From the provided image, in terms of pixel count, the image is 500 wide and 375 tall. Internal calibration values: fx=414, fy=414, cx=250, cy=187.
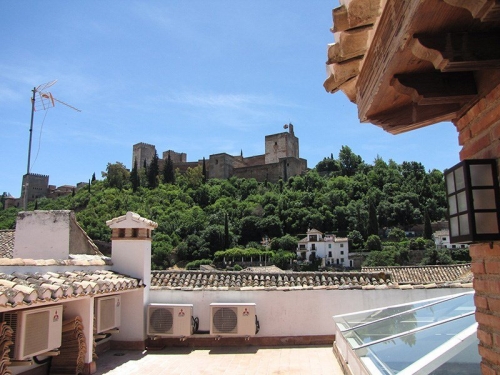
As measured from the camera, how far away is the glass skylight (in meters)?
3.15

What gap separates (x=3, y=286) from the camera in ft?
14.1

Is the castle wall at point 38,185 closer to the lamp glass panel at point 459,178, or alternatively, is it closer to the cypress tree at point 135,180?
the cypress tree at point 135,180

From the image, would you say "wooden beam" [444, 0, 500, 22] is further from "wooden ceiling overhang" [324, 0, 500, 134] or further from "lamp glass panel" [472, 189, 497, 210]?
"lamp glass panel" [472, 189, 497, 210]

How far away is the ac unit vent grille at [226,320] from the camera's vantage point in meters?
7.38

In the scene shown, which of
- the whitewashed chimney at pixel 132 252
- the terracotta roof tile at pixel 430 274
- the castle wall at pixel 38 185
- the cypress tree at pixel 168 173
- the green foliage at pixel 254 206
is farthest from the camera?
the castle wall at pixel 38 185

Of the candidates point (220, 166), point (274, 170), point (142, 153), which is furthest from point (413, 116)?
point (142, 153)

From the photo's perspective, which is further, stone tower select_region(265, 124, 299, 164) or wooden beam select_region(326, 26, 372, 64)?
stone tower select_region(265, 124, 299, 164)

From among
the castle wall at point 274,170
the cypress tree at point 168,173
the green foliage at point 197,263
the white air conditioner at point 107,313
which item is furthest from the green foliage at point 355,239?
the white air conditioner at point 107,313

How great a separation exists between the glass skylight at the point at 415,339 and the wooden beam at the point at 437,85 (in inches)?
74.2

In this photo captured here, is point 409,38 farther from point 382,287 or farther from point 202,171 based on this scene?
point 202,171

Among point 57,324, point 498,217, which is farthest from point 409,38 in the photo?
point 57,324

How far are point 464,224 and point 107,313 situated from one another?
6.08 m

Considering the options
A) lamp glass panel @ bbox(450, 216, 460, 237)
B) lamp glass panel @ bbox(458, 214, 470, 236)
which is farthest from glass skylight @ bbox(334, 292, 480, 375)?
lamp glass panel @ bbox(458, 214, 470, 236)

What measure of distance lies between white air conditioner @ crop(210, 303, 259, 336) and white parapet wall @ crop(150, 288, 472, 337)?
34cm
